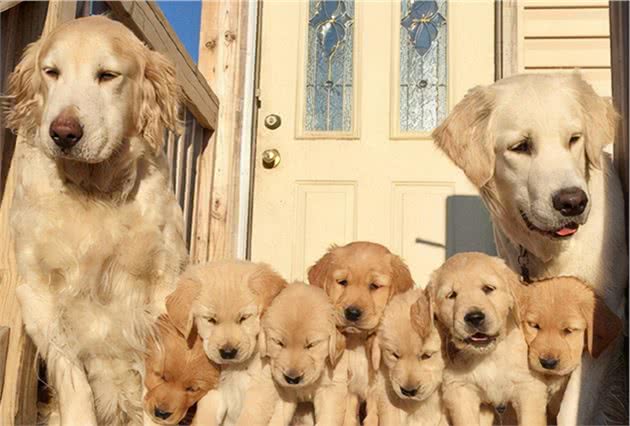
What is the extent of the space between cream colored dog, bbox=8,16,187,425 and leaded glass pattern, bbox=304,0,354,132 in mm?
2816

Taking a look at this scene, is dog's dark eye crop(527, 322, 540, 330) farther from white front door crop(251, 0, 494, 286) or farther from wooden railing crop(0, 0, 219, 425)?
white front door crop(251, 0, 494, 286)

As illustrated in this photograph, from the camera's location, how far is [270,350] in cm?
219

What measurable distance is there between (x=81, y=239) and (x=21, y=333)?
0.40 metres

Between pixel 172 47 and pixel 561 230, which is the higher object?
pixel 172 47

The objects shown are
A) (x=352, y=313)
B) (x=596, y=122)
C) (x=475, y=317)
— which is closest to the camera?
(x=475, y=317)

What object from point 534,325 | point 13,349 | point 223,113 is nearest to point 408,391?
point 534,325

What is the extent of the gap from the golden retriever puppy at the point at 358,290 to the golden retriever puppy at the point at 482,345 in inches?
8.7

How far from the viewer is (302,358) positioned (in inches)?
84.2

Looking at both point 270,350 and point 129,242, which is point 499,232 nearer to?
point 270,350

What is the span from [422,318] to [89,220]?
115 centimetres

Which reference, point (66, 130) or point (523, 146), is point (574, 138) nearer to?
point (523, 146)

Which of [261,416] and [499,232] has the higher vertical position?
[499,232]

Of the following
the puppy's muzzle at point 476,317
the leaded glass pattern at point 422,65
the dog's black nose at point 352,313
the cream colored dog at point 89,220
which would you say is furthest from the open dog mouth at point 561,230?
the leaded glass pattern at point 422,65

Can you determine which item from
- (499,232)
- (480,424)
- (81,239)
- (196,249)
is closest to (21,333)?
(81,239)
